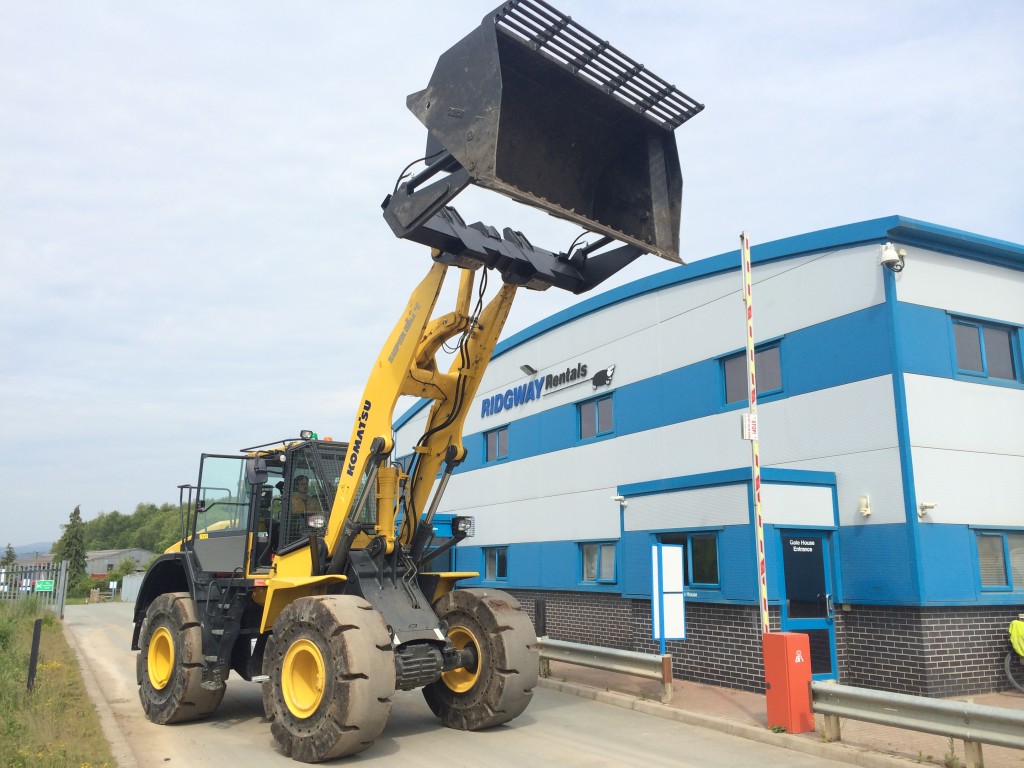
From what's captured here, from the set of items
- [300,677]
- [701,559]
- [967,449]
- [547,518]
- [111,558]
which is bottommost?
A: [300,677]

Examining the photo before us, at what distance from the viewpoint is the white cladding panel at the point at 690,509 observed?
466 inches

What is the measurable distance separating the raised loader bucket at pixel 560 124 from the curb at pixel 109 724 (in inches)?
239

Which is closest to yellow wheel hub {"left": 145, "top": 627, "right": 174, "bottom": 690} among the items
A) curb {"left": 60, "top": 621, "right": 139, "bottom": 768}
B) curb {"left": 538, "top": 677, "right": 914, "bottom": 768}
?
curb {"left": 60, "top": 621, "right": 139, "bottom": 768}

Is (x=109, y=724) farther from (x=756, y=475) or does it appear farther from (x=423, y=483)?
(x=756, y=475)

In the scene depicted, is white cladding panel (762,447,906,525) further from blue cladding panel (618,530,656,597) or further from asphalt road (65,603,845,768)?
asphalt road (65,603,845,768)

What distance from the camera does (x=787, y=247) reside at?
43.5 ft

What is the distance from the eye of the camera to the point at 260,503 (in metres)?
9.66

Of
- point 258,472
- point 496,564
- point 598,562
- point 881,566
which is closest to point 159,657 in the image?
point 258,472

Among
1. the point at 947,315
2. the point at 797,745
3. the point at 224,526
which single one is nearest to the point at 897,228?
the point at 947,315

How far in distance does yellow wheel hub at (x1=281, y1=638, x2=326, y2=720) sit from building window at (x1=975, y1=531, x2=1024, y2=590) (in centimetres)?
918

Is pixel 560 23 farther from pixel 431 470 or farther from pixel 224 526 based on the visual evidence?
pixel 224 526

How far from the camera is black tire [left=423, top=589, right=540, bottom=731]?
28.2ft

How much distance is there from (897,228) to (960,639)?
227 inches

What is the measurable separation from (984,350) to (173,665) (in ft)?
39.9
